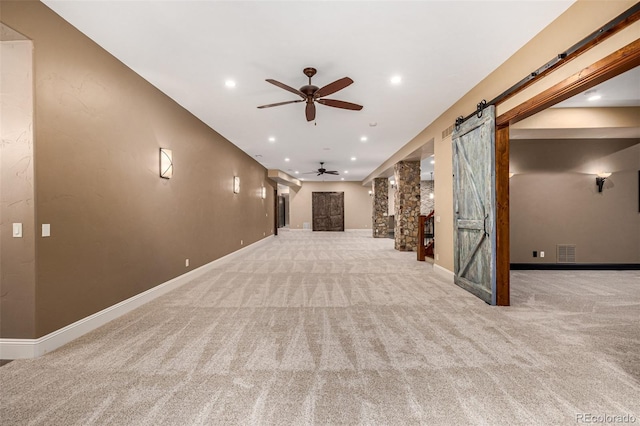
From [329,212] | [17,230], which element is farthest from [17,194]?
[329,212]

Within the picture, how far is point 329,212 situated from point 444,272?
11415mm

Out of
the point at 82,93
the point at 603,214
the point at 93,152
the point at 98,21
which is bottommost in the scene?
the point at 603,214

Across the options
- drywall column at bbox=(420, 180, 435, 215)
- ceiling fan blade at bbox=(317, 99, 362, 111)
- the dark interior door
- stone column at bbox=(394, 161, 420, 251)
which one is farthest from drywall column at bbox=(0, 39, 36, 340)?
drywall column at bbox=(420, 180, 435, 215)

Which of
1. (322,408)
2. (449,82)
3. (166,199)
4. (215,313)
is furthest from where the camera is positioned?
(166,199)

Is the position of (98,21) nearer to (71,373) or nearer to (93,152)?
(93,152)

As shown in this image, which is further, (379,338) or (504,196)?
(504,196)

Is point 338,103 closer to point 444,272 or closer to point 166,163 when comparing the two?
point 166,163

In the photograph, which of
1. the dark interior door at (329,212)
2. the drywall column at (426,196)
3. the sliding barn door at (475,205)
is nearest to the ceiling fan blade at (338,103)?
the sliding barn door at (475,205)

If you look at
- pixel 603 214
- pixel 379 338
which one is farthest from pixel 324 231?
pixel 379 338

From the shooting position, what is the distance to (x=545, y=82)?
9.53ft

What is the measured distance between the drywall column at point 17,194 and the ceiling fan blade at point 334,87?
2841 mm

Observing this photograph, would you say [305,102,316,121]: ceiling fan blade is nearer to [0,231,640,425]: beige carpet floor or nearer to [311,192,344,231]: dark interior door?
[0,231,640,425]: beige carpet floor

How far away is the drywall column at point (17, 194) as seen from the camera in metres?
2.42

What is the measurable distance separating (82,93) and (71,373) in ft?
8.82
